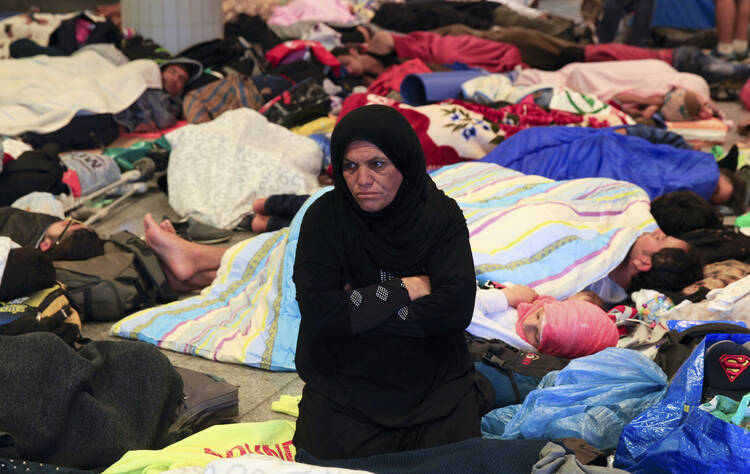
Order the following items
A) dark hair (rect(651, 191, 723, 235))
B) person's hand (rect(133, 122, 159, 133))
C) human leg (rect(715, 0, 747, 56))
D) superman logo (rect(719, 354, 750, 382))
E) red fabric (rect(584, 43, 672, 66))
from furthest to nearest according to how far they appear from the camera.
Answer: human leg (rect(715, 0, 747, 56)) < red fabric (rect(584, 43, 672, 66)) < person's hand (rect(133, 122, 159, 133)) < dark hair (rect(651, 191, 723, 235)) < superman logo (rect(719, 354, 750, 382))

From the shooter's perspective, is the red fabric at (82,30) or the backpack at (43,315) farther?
the red fabric at (82,30)

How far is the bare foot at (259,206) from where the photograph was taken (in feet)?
13.5

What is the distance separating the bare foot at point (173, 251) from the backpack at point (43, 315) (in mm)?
485

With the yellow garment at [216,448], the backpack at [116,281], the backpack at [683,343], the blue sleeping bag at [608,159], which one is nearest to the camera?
the yellow garment at [216,448]

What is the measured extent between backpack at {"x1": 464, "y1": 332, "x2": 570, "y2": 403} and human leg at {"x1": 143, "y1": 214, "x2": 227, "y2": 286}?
128 cm

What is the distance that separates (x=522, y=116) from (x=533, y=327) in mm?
2453

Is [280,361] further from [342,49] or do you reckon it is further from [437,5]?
[437,5]

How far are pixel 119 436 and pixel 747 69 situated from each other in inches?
268

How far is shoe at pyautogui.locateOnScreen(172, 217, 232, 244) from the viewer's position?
4039 millimetres

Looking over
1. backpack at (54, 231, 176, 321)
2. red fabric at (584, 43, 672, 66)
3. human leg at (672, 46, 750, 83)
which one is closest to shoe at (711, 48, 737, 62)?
human leg at (672, 46, 750, 83)

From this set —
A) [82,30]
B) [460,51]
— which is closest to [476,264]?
[460,51]

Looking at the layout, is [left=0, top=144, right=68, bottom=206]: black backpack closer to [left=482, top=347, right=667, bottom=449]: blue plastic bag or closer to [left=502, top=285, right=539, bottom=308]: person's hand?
[left=502, top=285, right=539, bottom=308]: person's hand

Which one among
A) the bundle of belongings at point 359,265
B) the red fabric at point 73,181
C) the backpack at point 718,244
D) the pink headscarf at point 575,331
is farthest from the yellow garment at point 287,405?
the red fabric at point 73,181

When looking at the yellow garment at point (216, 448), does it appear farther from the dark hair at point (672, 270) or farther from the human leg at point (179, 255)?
the dark hair at point (672, 270)
